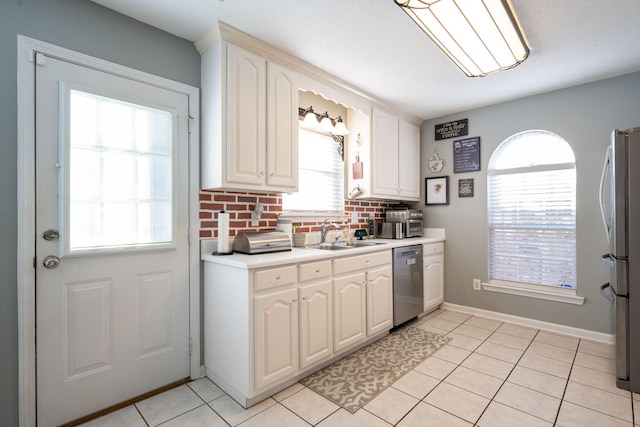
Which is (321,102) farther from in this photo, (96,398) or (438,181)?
(96,398)

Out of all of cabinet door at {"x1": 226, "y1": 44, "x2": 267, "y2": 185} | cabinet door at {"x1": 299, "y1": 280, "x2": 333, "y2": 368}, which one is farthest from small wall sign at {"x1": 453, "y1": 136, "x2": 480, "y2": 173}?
cabinet door at {"x1": 226, "y1": 44, "x2": 267, "y2": 185}

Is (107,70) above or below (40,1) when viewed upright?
below

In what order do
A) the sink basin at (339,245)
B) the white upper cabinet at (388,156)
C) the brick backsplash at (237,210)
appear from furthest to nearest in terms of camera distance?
1. the white upper cabinet at (388,156)
2. the sink basin at (339,245)
3. the brick backsplash at (237,210)

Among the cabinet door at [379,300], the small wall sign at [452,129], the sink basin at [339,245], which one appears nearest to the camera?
the cabinet door at [379,300]

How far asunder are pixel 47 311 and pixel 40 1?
67.0 inches

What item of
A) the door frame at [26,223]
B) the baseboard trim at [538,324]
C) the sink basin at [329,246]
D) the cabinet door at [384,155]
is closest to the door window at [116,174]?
the door frame at [26,223]

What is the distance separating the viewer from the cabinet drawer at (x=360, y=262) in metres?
2.46

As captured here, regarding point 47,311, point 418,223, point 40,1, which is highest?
point 40,1

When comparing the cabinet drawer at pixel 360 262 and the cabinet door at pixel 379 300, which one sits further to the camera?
the cabinet door at pixel 379 300

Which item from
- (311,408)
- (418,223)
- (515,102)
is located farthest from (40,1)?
(515,102)

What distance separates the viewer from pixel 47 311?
5.57 ft

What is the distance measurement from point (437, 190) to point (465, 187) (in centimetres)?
35

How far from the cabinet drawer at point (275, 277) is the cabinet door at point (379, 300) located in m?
0.88

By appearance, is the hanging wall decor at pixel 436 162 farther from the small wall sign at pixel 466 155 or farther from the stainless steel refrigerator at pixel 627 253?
the stainless steel refrigerator at pixel 627 253
